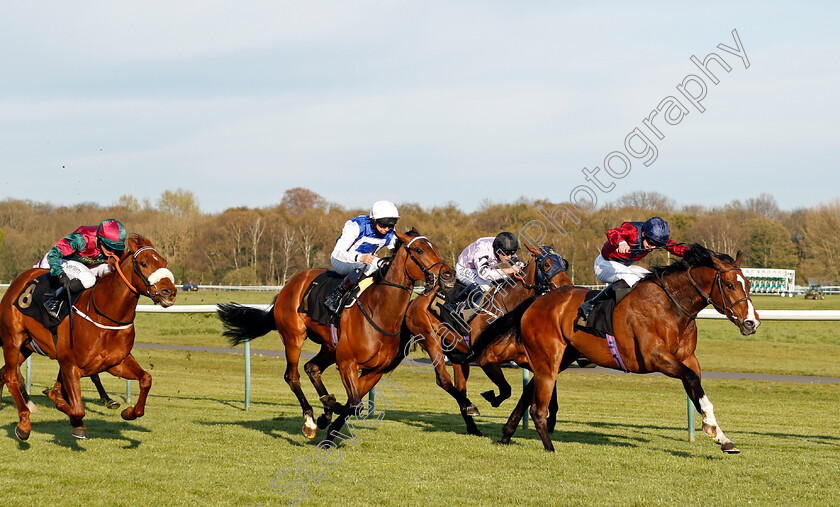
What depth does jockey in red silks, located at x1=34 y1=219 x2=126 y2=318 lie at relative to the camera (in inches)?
264

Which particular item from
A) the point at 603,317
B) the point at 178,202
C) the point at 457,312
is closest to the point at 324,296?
the point at 457,312

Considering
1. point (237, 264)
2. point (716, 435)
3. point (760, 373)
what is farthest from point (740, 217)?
point (716, 435)

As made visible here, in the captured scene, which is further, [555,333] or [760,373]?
[760,373]

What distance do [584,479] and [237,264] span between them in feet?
179

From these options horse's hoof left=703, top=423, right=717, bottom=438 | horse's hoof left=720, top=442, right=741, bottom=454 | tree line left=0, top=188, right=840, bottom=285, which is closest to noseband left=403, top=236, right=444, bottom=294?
horse's hoof left=703, top=423, right=717, bottom=438

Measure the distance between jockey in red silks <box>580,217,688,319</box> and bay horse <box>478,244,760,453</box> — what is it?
16.1 inches

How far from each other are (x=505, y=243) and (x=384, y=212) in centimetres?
183

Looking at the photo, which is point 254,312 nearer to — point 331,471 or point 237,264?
point 331,471

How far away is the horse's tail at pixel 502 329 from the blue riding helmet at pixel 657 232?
111 cm

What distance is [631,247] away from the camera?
7152 mm

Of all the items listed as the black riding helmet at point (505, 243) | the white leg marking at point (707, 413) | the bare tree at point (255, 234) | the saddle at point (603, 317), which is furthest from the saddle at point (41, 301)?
the bare tree at point (255, 234)

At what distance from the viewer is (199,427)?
7414 mm

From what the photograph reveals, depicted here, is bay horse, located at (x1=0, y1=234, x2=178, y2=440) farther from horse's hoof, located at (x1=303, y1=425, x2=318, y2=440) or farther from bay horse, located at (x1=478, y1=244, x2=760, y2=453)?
bay horse, located at (x1=478, y1=244, x2=760, y2=453)

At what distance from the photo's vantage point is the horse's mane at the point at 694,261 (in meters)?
6.17
